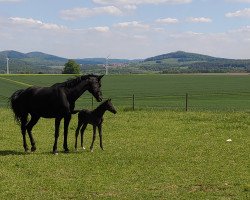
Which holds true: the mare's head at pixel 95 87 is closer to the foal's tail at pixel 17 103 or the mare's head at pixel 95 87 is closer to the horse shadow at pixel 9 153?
the foal's tail at pixel 17 103

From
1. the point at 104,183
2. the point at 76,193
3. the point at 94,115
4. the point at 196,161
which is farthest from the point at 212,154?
the point at 76,193

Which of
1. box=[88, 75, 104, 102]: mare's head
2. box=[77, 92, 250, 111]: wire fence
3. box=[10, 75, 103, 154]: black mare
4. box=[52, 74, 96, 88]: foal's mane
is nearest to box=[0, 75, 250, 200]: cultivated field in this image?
box=[10, 75, 103, 154]: black mare

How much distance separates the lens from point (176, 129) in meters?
22.2

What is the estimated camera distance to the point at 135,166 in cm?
1320

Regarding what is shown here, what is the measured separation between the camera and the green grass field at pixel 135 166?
10.4 m

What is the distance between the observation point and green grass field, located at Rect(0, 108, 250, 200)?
1038 centimetres

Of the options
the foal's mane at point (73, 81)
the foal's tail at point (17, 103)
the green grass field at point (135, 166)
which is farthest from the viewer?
the foal's tail at point (17, 103)

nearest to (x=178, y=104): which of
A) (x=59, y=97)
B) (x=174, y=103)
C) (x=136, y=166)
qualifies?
(x=174, y=103)

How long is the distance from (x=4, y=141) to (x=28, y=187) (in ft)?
26.2

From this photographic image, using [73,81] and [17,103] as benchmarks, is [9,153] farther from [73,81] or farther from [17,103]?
[73,81]

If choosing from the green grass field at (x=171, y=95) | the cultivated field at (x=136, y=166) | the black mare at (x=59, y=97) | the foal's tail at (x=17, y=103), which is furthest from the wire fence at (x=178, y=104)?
the black mare at (x=59, y=97)

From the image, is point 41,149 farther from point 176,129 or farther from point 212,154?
point 176,129

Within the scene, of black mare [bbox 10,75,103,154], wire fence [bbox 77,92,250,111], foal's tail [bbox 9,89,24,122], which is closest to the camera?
black mare [bbox 10,75,103,154]

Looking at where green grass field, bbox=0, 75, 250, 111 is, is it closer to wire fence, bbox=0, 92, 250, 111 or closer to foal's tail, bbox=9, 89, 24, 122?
wire fence, bbox=0, 92, 250, 111
